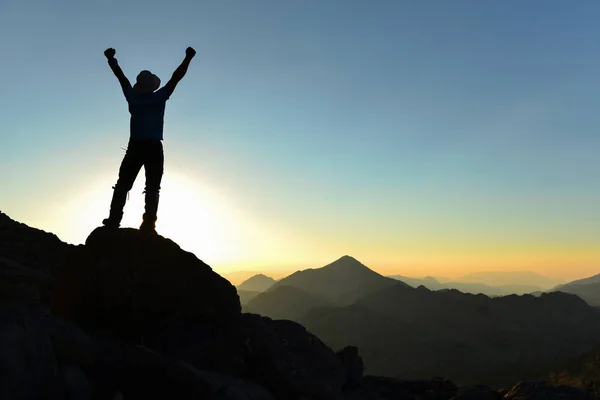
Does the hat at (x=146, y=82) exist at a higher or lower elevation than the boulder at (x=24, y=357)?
higher

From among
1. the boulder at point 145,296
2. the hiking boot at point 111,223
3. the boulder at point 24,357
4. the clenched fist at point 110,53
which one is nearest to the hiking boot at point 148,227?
the boulder at point 145,296

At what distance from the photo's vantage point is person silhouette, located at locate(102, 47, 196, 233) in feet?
28.0

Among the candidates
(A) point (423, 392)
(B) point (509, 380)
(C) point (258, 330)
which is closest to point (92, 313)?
(C) point (258, 330)

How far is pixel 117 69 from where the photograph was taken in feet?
28.9

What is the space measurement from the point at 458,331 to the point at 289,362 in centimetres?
11443

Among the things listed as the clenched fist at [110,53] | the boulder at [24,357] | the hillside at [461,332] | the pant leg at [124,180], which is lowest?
the hillside at [461,332]

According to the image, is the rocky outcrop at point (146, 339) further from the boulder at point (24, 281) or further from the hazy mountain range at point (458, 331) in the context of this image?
the hazy mountain range at point (458, 331)

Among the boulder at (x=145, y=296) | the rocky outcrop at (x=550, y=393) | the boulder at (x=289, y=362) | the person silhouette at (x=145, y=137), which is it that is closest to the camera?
the boulder at (x=145, y=296)

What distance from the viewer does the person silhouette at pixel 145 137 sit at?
8.52 m

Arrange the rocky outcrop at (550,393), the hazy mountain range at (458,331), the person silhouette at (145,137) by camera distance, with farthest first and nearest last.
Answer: the hazy mountain range at (458,331) → the rocky outcrop at (550,393) → the person silhouette at (145,137)

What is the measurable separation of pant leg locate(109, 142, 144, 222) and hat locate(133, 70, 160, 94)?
1.03m

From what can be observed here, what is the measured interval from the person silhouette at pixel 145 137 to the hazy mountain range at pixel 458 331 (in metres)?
72.8

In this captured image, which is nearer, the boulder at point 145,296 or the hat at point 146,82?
the boulder at point 145,296

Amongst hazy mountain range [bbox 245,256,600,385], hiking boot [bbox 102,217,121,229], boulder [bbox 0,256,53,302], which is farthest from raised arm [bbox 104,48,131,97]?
hazy mountain range [bbox 245,256,600,385]
